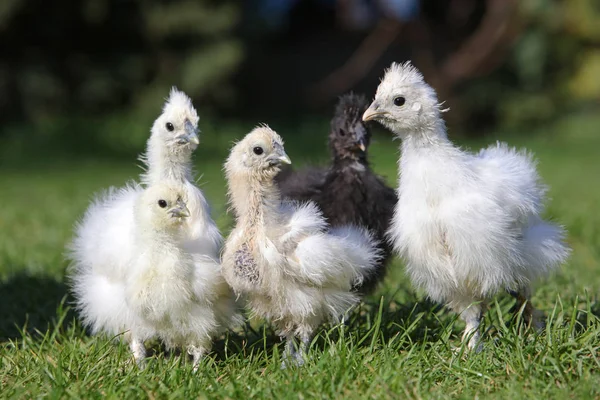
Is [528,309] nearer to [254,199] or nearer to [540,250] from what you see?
[540,250]

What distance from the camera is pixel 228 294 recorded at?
3.40 m

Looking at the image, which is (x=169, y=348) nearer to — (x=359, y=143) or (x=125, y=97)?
(x=359, y=143)

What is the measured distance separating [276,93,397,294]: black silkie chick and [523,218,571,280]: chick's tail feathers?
2.69ft

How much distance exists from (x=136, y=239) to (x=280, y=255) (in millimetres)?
672

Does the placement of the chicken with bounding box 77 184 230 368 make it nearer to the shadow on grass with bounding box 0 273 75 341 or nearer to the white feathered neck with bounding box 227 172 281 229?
the white feathered neck with bounding box 227 172 281 229

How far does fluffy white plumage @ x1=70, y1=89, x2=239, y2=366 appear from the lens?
133 inches

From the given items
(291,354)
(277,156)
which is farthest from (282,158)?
(291,354)

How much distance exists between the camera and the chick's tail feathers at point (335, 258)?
10.5 feet

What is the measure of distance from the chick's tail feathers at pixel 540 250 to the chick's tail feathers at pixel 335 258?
0.73m

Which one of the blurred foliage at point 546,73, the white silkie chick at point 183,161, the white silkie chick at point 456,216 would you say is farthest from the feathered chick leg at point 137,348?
the blurred foliage at point 546,73

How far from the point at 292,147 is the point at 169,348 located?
10.0m

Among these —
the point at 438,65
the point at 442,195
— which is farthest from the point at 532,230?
the point at 438,65

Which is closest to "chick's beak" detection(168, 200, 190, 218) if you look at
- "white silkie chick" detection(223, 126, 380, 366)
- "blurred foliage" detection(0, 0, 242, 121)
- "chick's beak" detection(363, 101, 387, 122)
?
"white silkie chick" detection(223, 126, 380, 366)

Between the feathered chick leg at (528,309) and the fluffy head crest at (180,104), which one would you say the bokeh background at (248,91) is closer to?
the feathered chick leg at (528,309)
